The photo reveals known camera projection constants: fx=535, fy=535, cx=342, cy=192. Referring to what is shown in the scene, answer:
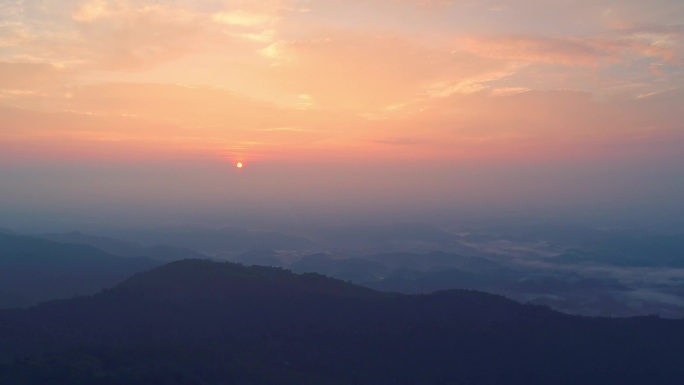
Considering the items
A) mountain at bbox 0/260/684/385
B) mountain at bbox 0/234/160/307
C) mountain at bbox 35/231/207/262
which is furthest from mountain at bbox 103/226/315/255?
mountain at bbox 0/260/684/385

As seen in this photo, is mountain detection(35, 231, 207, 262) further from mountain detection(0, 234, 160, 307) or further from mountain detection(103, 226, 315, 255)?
mountain detection(0, 234, 160, 307)

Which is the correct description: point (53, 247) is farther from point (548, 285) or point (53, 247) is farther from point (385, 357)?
point (548, 285)

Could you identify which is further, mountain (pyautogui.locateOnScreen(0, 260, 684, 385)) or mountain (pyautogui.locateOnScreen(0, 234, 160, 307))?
mountain (pyautogui.locateOnScreen(0, 234, 160, 307))

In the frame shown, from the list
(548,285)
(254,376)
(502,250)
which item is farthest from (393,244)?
(254,376)

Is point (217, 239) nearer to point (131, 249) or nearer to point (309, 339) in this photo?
point (131, 249)

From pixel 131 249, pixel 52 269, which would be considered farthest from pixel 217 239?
pixel 52 269

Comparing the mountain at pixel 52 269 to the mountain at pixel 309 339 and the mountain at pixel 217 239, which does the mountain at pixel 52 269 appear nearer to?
the mountain at pixel 309 339
